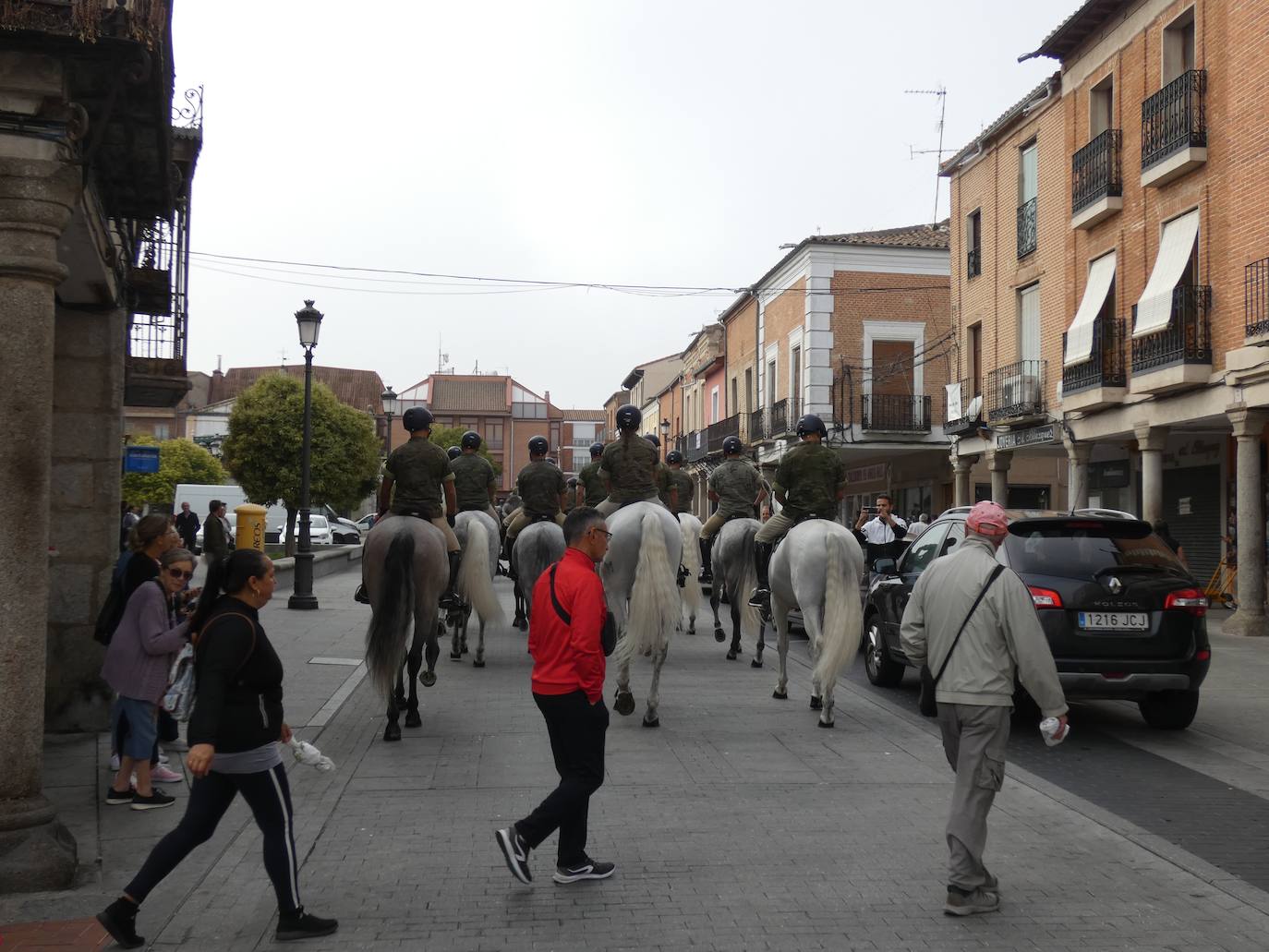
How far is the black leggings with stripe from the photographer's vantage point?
4766mm

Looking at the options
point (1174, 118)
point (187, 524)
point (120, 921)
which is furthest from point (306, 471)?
point (187, 524)

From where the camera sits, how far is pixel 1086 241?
75.2 feet

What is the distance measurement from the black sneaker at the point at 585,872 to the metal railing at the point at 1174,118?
17.2 metres

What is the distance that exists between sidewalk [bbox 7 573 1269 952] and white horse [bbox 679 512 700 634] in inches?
219

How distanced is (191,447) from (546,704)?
220ft

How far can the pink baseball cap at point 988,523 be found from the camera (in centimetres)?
550

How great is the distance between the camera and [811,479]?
10.5 meters

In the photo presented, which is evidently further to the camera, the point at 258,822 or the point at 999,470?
the point at 999,470

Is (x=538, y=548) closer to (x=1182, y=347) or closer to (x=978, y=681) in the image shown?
(x=978, y=681)

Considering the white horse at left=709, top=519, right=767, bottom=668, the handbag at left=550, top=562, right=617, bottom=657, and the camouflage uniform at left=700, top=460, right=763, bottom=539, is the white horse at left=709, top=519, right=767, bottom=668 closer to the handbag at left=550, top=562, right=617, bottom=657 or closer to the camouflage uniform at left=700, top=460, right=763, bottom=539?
the camouflage uniform at left=700, top=460, right=763, bottom=539

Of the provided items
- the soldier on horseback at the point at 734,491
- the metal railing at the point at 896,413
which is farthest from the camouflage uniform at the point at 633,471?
the metal railing at the point at 896,413

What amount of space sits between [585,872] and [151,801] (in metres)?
2.89

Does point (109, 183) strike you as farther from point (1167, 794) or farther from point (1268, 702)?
point (1268, 702)

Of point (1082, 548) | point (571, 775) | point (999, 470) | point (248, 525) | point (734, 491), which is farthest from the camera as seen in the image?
point (999, 470)
